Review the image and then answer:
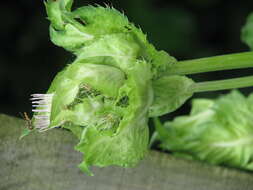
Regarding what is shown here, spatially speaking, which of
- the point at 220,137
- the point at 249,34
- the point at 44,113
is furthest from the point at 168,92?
the point at 249,34

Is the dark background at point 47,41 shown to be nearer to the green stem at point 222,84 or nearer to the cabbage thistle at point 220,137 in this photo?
the cabbage thistle at point 220,137

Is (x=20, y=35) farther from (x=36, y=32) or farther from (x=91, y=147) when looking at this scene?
(x=91, y=147)

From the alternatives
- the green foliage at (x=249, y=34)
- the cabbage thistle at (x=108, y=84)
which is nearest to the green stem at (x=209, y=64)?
the cabbage thistle at (x=108, y=84)

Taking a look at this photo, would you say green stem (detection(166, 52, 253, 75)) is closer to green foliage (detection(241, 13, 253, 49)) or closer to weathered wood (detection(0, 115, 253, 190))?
weathered wood (detection(0, 115, 253, 190))

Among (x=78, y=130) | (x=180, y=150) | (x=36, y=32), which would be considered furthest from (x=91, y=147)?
(x=36, y=32)

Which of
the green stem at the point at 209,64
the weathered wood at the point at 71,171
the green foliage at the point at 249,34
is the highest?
the green foliage at the point at 249,34

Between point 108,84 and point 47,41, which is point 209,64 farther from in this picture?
point 47,41

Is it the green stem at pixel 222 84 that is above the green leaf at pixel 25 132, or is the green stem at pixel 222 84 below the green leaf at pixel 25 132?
above
